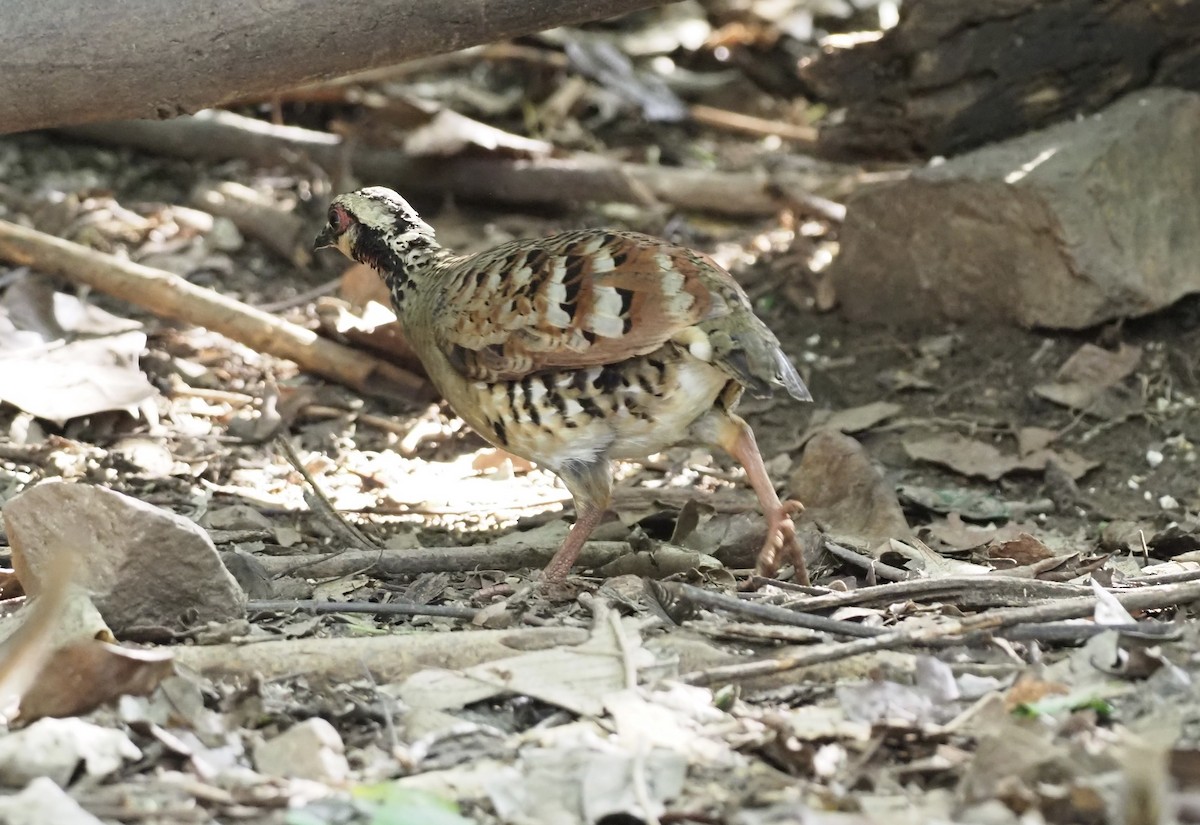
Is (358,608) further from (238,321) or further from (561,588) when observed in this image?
(238,321)

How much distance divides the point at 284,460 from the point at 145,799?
2803mm

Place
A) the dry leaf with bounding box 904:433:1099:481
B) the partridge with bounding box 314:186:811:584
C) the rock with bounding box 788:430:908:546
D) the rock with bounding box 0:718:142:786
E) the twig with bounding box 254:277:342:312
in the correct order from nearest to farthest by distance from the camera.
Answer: the rock with bounding box 0:718:142:786, the partridge with bounding box 314:186:811:584, the rock with bounding box 788:430:908:546, the dry leaf with bounding box 904:433:1099:481, the twig with bounding box 254:277:342:312

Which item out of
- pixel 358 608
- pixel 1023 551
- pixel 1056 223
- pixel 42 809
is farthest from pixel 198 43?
pixel 1056 223

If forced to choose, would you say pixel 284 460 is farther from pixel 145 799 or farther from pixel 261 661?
pixel 145 799

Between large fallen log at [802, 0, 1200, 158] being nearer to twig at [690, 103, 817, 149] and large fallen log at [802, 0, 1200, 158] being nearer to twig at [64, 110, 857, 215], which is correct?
twig at [64, 110, 857, 215]

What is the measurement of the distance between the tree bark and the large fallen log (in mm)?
1942

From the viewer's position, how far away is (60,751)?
8.83ft

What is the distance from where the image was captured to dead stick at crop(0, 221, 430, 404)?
580 cm

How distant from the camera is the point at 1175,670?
307 cm

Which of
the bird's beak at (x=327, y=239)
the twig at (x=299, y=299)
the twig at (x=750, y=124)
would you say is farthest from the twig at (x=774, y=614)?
the twig at (x=750, y=124)

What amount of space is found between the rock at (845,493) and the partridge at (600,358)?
503 millimetres

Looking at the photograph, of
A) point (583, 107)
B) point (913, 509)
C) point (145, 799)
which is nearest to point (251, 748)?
point (145, 799)

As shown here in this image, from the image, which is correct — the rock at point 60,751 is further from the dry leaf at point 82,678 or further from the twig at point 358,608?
the twig at point 358,608

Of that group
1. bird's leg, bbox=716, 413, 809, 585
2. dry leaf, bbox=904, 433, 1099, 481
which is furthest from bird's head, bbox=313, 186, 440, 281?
dry leaf, bbox=904, 433, 1099, 481
